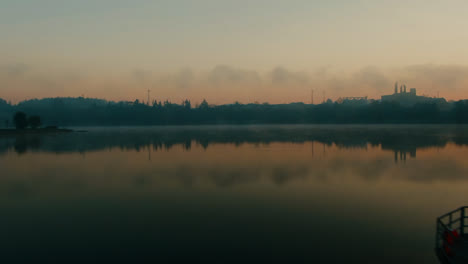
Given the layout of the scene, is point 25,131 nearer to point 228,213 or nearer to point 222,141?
point 222,141

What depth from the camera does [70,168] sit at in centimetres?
3572

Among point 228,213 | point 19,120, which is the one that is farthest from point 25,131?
point 228,213

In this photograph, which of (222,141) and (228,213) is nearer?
(228,213)

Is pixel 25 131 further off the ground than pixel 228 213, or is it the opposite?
pixel 25 131

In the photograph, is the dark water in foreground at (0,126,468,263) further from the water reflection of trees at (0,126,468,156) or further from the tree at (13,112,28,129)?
the tree at (13,112,28,129)

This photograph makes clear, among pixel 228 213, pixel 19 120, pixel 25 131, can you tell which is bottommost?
pixel 228 213

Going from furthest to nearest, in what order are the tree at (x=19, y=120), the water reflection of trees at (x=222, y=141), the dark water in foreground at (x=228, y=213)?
1. the tree at (x=19, y=120)
2. the water reflection of trees at (x=222, y=141)
3. the dark water in foreground at (x=228, y=213)

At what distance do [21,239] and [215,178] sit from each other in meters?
16.1

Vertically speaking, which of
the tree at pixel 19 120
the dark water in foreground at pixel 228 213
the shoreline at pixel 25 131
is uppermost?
the tree at pixel 19 120

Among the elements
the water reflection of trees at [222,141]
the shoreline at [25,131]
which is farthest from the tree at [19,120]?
the water reflection of trees at [222,141]

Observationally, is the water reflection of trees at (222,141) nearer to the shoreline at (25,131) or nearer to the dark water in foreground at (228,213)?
the shoreline at (25,131)

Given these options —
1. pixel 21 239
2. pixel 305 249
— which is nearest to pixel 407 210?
pixel 305 249

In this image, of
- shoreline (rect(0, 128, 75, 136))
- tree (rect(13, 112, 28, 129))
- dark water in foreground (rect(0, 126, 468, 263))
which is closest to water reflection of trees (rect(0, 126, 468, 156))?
shoreline (rect(0, 128, 75, 136))

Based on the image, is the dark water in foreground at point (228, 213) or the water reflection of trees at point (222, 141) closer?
the dark water in foreground at point (228, 213)
